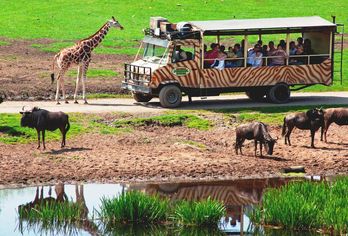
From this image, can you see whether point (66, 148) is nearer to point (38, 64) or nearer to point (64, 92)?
point (64, 92)

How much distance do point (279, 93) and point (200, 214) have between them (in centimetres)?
1412

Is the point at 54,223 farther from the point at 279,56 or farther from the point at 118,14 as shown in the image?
the point at 118,14

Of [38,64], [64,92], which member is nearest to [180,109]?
[64,92]

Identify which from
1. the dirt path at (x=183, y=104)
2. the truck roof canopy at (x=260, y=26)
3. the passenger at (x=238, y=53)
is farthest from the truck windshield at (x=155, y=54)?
the passenger at (x=238, y=53)

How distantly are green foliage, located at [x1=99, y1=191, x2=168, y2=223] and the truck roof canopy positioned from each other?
41.8 ft

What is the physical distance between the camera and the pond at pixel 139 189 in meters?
25.1

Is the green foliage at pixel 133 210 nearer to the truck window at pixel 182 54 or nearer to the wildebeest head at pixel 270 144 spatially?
the wildebeest head at pixel 270 144

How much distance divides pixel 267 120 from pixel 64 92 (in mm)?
7100

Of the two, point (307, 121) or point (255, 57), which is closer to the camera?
point (307, 121)

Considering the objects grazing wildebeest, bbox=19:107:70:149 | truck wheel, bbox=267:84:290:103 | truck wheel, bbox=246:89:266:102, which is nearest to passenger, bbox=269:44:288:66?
truck wheel, bbox=267:84:290:103

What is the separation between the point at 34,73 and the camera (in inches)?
1729

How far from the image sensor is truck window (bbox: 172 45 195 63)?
37438 mm

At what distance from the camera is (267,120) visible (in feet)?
118

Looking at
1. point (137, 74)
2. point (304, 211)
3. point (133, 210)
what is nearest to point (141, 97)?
point (137, 74)
